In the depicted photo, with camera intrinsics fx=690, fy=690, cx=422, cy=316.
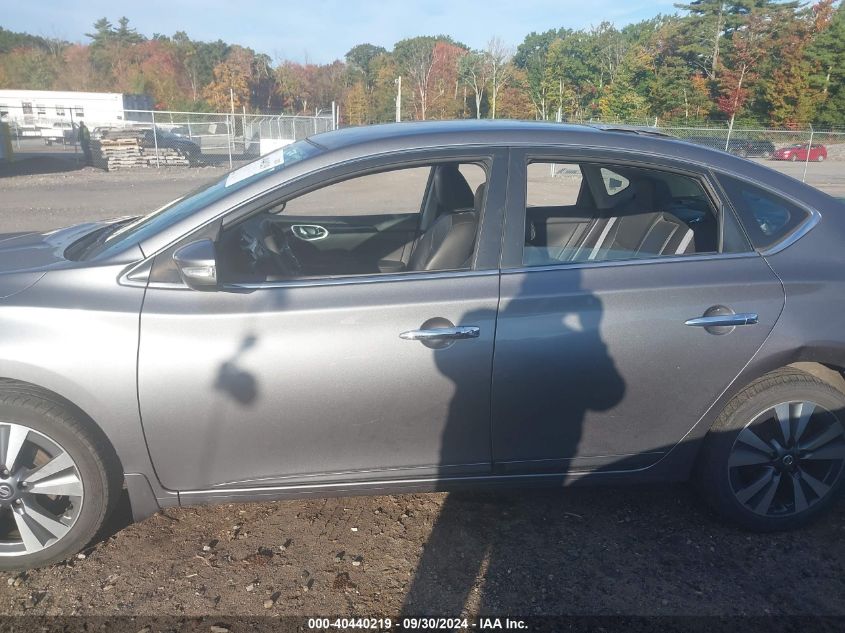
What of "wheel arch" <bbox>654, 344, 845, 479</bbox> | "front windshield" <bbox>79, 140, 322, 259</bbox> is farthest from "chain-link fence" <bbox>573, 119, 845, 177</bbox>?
"front windshield" <bbox>79, 140, 322, 259</bbox>

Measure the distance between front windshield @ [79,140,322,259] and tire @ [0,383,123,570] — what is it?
687 millimetres

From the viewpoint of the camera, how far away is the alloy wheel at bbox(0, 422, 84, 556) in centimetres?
262

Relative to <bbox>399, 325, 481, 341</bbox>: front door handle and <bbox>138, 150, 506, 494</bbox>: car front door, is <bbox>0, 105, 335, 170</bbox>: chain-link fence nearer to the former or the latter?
<bbox>138, 150, 506, 494</bbox>: car front door

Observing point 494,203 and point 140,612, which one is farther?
point 494,203

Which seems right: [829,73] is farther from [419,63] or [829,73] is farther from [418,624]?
[418,624]

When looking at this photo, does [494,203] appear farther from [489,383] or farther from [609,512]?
[609,512]

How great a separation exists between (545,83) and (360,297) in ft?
142

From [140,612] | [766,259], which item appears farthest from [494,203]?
[140,612]

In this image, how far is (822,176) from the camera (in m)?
25.2

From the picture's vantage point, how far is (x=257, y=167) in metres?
3.13

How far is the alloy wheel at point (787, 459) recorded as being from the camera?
3.00m

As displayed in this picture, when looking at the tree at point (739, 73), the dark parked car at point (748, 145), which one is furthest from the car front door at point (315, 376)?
the tree at point (739, 73)

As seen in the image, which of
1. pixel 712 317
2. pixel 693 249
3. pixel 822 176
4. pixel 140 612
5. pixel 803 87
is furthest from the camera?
pixel 803 87

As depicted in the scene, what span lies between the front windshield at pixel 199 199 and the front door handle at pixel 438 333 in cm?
88
